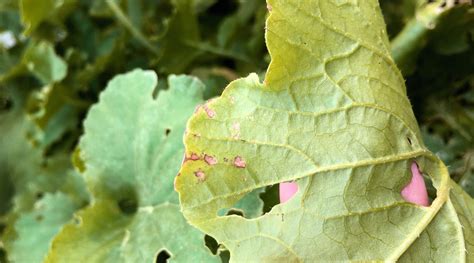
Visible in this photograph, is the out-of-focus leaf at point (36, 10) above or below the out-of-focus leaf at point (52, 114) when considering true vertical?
above

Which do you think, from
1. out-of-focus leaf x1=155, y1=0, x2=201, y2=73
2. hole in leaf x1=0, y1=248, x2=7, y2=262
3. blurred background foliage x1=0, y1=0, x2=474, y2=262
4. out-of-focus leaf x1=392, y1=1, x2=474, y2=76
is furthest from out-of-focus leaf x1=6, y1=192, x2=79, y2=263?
out-of-focus leaf x1=392, y1=1, x2=474, y2=76

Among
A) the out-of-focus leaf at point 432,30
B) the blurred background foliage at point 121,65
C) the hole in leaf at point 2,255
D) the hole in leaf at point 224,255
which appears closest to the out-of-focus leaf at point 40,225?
the blurred background foliage at point 121,65

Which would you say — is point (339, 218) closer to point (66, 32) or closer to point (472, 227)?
point (472, 227)

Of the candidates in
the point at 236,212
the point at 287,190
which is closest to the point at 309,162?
the point at 287,190

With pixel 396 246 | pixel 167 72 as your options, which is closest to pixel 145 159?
pixel 167 72

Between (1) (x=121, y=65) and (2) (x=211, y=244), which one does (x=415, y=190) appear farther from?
(1) (x=121, y=65)

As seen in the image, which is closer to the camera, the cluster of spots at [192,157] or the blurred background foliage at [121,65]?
the cluster of spots at [192,157]

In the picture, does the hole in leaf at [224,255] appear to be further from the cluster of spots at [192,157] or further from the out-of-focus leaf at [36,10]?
the out-of-focus leaf at [36,10]
